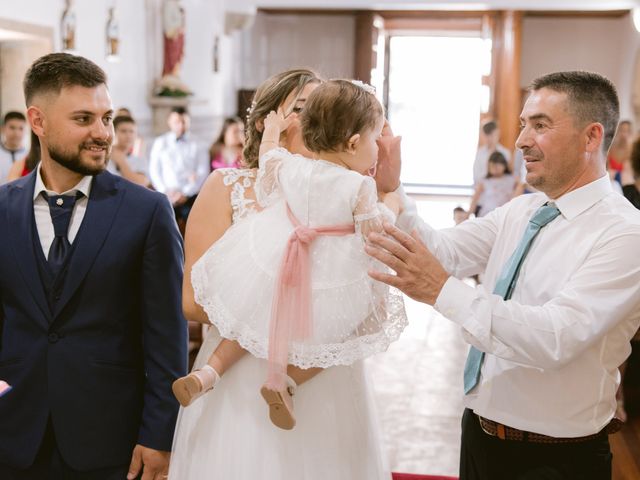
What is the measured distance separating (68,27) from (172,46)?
2.66m

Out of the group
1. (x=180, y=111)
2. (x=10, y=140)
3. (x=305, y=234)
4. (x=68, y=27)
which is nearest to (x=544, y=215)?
(x=305, y=234)

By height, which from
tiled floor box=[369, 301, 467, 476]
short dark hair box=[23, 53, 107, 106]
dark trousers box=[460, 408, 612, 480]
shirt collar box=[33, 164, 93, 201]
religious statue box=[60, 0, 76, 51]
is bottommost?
tiled floor box=[369, 301, 467, 476]

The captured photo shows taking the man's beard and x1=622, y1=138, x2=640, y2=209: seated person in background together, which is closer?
the man's beard

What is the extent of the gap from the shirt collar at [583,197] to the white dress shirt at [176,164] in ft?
21.5

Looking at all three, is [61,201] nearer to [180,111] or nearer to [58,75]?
[58,75]

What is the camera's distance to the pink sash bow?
5.80ft

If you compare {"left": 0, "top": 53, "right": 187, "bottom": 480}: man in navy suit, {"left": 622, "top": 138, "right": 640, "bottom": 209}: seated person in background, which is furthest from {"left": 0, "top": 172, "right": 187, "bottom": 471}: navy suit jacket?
{"left": 622, "top": 138, "right": 640, "bottom": 209}: seated person in background

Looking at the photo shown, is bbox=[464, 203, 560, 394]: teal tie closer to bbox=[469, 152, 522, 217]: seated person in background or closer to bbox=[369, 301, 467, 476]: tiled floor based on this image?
bbox=[369, 301, 467, 476]: tiled floor

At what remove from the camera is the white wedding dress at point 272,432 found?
184cm

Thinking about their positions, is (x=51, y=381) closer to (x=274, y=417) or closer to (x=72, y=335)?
(x=72, y=335)

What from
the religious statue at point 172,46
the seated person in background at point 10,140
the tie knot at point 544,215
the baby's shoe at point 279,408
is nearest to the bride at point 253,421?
the baby's shoe at point 279,408

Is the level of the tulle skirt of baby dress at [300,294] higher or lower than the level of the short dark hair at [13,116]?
lower

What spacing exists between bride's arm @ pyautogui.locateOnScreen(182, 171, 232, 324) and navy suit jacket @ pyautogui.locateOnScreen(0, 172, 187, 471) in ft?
0.24

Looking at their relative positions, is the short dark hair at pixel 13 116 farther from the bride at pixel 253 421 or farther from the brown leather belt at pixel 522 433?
the brown leather belt at pixel 522 433
